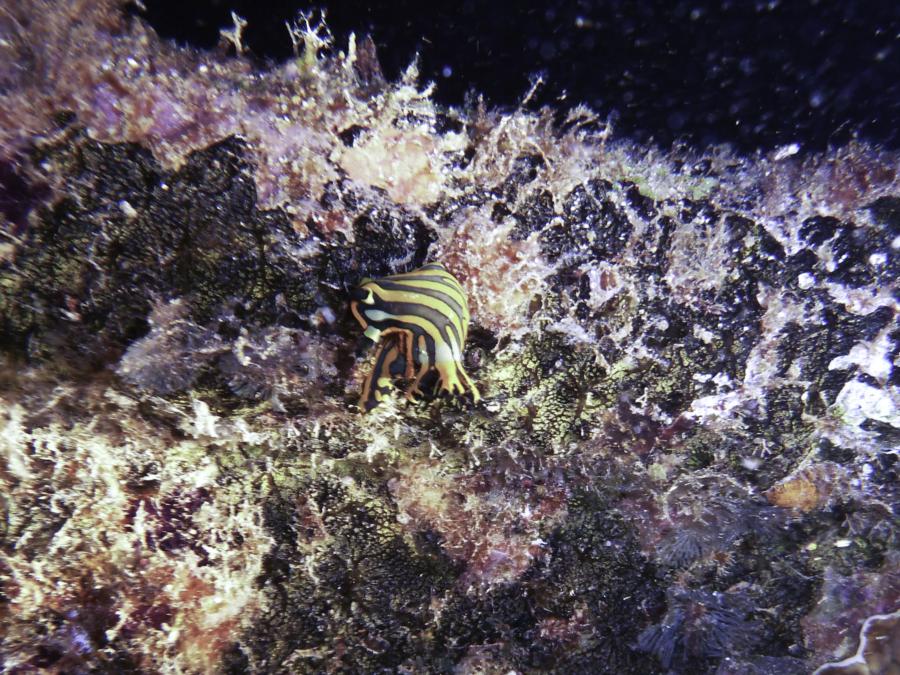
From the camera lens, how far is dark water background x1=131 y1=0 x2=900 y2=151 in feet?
6.96

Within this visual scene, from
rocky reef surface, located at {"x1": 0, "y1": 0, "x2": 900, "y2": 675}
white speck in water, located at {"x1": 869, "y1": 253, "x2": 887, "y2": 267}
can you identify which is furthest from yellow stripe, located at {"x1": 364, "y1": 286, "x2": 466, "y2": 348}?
white speck in water, located at {"x1": 869, "y1": 253, "x2": 887, "y2": 267}

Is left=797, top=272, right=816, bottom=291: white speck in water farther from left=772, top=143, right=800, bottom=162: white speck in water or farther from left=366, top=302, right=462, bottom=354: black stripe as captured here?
left=366, top=302, right=462, bottom=354: black stripe

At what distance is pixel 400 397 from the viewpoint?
8.35ft

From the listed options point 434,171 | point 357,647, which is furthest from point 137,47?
point 357,647

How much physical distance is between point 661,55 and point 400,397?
2.14 metres

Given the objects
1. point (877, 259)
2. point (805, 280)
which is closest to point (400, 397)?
point (805, 280)

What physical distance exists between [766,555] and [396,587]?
2.50 meters

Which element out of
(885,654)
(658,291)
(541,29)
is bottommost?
(885,654)

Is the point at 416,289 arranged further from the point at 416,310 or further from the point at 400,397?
the point at 400,397

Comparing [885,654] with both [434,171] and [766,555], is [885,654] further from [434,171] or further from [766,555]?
[434,171]

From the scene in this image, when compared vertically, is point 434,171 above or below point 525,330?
above

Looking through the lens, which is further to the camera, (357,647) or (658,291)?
(357,647)

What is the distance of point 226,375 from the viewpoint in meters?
2.32

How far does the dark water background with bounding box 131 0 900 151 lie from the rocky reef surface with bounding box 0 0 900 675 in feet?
0.36
